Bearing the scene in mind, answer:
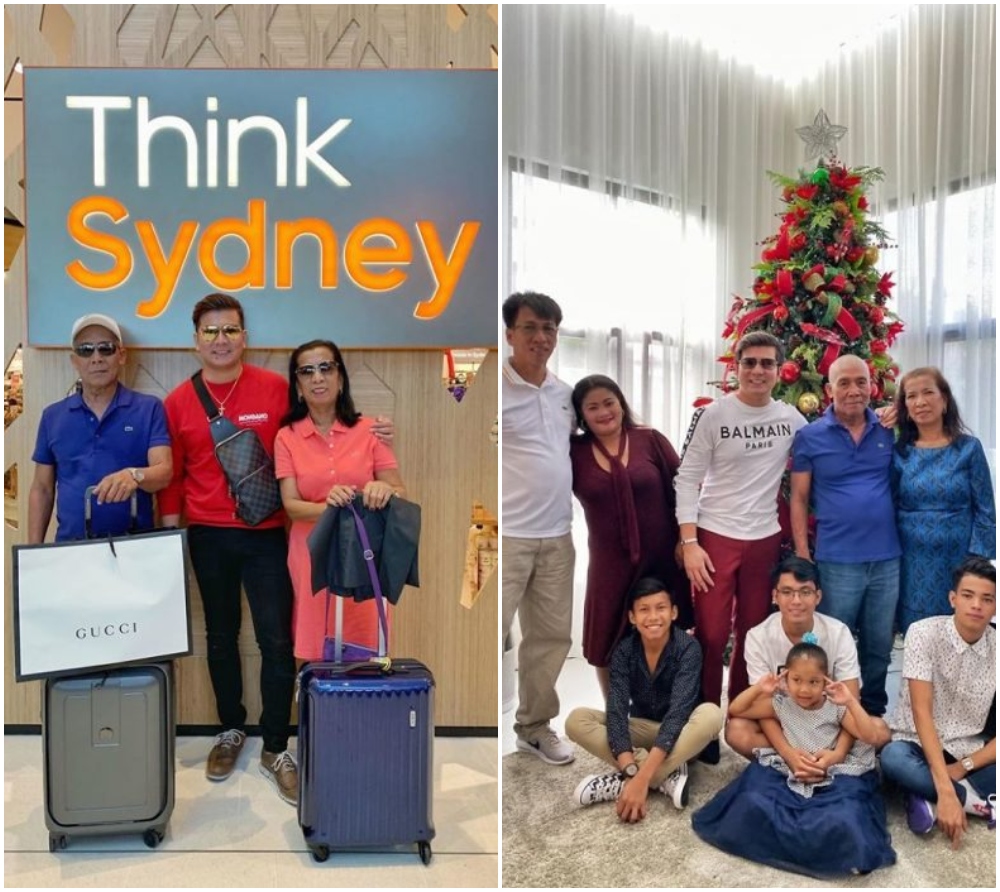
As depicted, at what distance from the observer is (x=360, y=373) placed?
2.72 meters

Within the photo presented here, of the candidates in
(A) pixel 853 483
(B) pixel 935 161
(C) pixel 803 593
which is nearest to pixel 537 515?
(C) pixel 803 593

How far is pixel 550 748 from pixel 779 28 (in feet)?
6.63

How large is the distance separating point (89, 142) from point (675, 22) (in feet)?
5.51

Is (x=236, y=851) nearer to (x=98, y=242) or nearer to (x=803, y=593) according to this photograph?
(x=803, y=593)

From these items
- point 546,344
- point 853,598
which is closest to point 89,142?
point 546,344

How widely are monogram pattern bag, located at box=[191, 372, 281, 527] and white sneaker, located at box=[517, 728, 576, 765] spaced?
0.96m

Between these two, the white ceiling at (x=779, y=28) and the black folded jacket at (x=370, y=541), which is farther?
the white ceiling at (x=779, y=28)

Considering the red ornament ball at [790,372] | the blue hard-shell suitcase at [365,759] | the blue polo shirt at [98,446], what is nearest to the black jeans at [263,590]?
the blue polo shirt at [98,446]

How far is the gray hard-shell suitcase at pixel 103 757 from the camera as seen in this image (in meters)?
2.10

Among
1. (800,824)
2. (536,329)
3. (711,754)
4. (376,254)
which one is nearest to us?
(800,824)

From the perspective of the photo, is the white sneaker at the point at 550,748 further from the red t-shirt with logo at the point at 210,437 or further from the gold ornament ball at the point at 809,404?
the gold ornament ball at the point at 809,404

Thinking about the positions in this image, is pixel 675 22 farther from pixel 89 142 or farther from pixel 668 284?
pixel 89 142

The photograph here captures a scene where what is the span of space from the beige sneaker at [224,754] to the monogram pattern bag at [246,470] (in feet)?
2.15

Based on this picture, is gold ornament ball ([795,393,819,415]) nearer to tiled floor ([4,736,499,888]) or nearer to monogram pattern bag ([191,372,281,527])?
tiled floor ([4,736,499,888])
